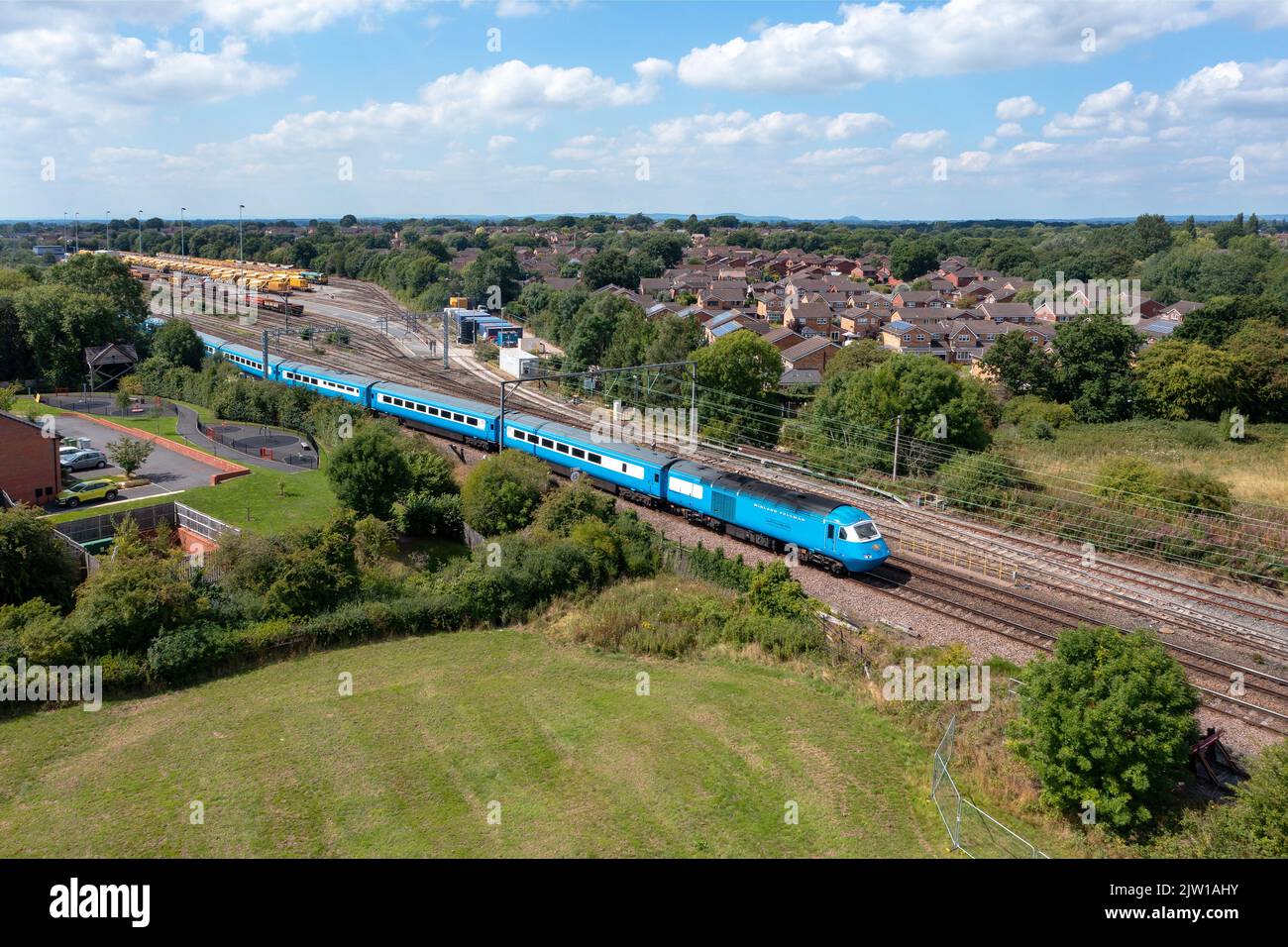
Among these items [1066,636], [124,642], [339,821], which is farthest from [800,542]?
[124,642]

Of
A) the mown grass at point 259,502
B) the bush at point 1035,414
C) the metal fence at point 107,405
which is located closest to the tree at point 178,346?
the metal fence at point 107,405

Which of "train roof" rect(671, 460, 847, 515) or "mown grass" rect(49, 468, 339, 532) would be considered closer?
"train roof" rect(671, 460, 847, 515)

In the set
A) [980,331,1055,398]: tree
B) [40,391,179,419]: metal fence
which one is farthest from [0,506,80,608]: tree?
[980,331,1055,398]: tree

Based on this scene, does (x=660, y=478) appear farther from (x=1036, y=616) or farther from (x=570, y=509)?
(x=1036, y=616)

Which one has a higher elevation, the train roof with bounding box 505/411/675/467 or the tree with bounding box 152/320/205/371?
the tree with bounding box 152/320/205/371

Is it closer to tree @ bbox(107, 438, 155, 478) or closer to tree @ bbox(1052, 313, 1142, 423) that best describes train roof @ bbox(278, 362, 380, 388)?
tree @ bbox(107, 438, 155, 478)

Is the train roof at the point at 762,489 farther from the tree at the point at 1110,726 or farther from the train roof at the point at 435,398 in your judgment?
the train roof at the point at 435,398

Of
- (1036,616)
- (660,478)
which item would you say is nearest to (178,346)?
(660,478)
